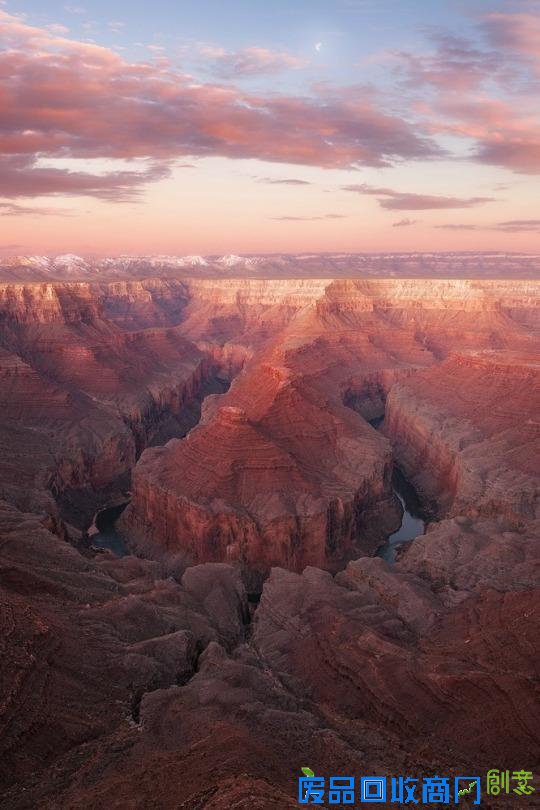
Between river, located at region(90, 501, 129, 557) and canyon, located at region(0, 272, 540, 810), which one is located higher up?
canyon, located at region(0, 272, 540, 810)

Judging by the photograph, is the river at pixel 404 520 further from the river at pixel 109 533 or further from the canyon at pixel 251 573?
the river at pixel 109 533

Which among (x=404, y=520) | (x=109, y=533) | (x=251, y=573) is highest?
(x=109, y=533)

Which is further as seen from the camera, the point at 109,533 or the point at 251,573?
the point at 109,533

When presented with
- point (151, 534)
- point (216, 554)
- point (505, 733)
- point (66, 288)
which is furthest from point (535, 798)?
point (66, 288)

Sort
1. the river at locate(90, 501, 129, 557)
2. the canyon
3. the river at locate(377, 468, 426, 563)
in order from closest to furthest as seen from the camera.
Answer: the canyon, the river at locate(90, 501, 129, 557), the river at locate(377, 468, 426, 563)

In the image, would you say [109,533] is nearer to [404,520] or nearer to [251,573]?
[251,573]

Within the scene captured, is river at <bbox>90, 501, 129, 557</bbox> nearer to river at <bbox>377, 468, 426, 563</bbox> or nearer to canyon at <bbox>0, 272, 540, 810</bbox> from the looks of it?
canyon at <bbox>0, 272, 540, 810</bbox>

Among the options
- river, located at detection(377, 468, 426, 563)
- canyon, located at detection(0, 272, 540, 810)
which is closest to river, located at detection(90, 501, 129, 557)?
canyon, located at detection(0, 272, 540, 810)

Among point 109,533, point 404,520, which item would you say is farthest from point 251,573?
point 404,520
